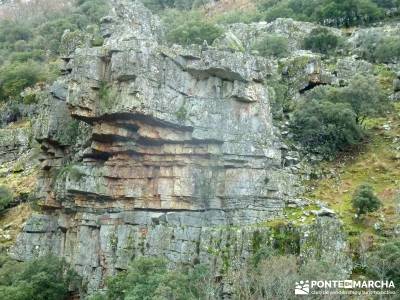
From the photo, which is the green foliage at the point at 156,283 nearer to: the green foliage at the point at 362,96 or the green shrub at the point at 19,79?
the green foliage at the point at 362,96

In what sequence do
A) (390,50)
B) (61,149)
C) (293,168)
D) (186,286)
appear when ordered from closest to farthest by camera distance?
1. (186,286)
2. (293,168)
3. (61,149)
4. (390,50)

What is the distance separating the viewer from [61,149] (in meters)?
41.8

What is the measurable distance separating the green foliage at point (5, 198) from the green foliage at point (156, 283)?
28.6 meters

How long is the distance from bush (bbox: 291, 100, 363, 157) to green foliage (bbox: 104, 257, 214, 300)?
17534mm

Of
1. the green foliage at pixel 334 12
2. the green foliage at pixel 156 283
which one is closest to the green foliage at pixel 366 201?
the green foliage at pixel 156 283

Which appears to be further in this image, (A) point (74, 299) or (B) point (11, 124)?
(B) point (11, 124)

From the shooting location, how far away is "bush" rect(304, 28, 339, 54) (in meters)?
63.5

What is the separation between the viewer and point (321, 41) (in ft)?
209

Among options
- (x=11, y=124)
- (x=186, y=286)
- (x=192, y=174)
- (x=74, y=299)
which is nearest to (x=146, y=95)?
(x=192, y=174)

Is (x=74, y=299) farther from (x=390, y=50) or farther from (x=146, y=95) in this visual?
(x=390, y=50)

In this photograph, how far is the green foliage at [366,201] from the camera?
31.9 metres

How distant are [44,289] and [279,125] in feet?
75.1

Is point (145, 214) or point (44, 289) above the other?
point (145, 214)

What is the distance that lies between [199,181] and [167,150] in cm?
305
